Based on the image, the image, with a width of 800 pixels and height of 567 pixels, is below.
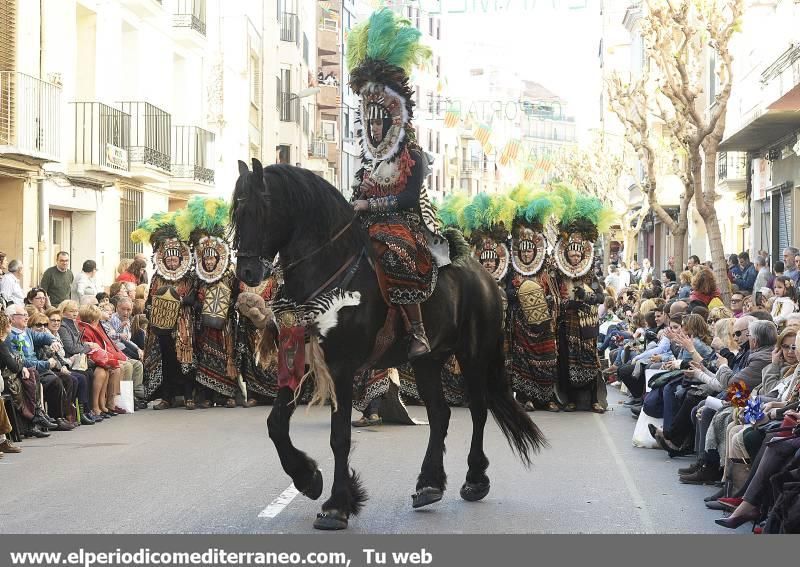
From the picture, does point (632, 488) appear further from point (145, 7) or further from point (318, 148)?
point (318, 148)

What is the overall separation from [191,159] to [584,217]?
17856 millimetres

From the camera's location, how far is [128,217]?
28594mm

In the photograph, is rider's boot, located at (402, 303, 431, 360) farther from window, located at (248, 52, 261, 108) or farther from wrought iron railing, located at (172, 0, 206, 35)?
window, located at (248, 52, 261, 108)

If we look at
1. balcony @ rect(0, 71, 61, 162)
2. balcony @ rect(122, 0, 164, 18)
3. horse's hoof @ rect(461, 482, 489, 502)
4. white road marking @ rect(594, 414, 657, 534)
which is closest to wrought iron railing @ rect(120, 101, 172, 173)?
balcony @ rect(122, 0, 164, 18)

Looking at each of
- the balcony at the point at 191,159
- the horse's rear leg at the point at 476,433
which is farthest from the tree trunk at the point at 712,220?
the balcony at the point at 191,159

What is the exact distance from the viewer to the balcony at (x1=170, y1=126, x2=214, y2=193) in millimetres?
32309

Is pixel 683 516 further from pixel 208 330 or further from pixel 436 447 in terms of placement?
pixel 208 330

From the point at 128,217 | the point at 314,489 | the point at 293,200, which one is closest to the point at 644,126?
the point at 128,217

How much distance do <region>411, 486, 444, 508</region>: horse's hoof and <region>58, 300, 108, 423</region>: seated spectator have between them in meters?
7.25

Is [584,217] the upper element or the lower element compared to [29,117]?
lower

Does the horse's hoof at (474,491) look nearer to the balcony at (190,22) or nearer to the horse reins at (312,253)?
the horse reins at (312,253)

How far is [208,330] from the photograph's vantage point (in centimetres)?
1731

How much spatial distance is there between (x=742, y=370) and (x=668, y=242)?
50651mm

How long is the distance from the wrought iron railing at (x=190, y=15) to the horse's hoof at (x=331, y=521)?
25460 millimetres
